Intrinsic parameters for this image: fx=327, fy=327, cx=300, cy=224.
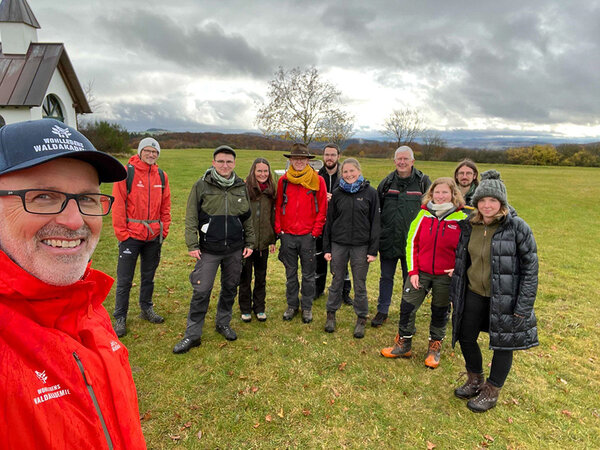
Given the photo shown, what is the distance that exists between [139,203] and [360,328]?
3.73 m

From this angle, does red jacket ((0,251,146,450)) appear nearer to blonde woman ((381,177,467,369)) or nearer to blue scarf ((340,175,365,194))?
blonde woman ((381,177,467,369))

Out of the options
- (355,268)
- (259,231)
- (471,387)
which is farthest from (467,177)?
(259,231)

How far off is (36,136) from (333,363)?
4155mm

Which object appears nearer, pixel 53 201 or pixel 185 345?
pixel 53 201

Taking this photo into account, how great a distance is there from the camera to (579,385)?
4098 millimetres

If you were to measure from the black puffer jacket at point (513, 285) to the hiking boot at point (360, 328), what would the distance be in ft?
6.34

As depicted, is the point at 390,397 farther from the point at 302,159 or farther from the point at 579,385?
the point at 302,159

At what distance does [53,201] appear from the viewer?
1238 mm

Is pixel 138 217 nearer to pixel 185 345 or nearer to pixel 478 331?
pixel 185 345

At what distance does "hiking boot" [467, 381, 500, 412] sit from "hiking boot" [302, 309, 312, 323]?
2.51 m

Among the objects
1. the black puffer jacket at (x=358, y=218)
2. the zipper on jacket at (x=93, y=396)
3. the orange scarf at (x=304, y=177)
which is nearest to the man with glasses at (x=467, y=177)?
the black puffer jacket at (x=358, y=218)

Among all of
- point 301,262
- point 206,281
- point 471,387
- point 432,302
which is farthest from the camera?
point 301,262

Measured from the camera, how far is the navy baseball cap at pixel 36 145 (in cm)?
111

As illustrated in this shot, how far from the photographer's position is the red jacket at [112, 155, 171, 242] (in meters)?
4.49
